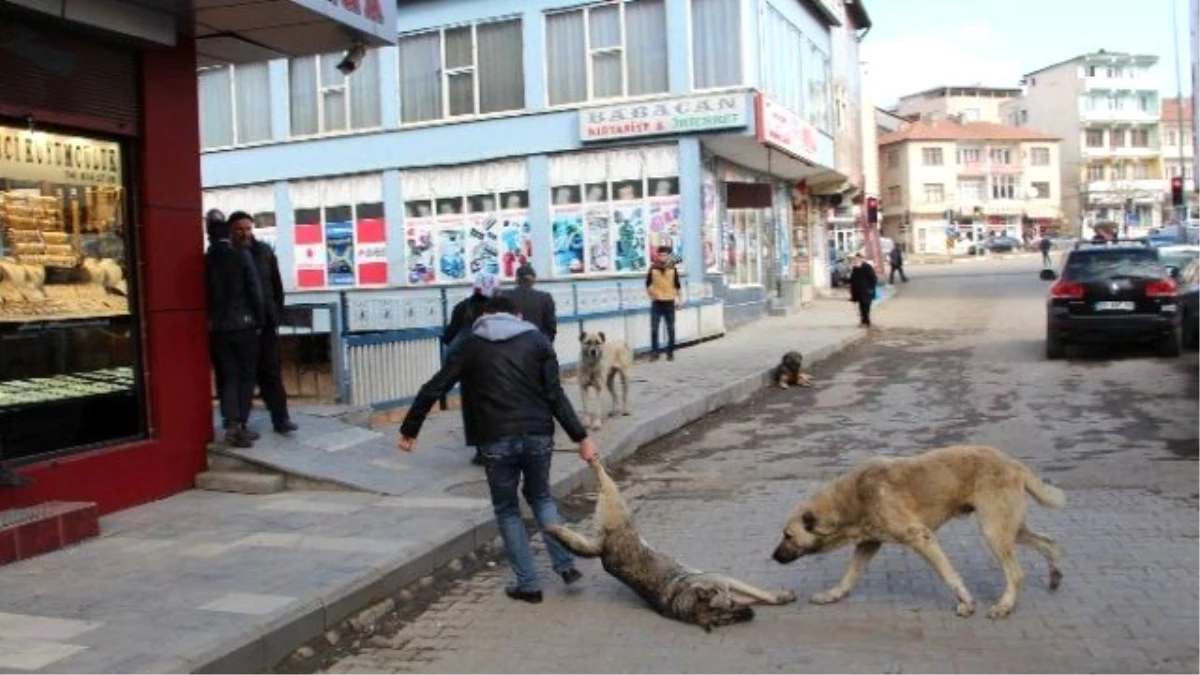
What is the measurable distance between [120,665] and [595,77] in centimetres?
2263

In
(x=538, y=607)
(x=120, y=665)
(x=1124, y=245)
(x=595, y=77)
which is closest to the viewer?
(x=120, y=665)

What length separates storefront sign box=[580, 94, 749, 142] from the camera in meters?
24.3

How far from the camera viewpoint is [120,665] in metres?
4.92

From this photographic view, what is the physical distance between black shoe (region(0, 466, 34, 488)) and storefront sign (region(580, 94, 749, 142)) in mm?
18861

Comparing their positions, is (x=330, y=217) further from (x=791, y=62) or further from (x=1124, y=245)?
(x=1124, y=245)

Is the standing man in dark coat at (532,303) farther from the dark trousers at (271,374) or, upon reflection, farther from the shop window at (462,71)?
the shop window at (462,71)

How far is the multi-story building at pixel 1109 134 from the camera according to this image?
336 feet

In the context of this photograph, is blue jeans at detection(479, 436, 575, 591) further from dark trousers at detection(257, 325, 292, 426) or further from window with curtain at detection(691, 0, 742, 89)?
window with curtain at detection(691, 0, 742, 89)

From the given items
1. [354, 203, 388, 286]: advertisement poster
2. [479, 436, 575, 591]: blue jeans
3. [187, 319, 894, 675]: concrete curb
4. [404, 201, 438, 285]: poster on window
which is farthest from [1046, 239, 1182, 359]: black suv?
[354, 203, 388, 286]: advertisement poster

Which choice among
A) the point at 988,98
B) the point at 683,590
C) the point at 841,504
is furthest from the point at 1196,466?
the point at 988,98

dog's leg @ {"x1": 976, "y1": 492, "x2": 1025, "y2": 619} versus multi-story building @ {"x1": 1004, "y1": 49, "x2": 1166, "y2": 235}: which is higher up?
multi-story building @ {"x1": 1004, "y1": 49, "x2": 1166, "y2": 235}

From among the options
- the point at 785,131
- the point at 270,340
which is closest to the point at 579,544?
the point at 270,340

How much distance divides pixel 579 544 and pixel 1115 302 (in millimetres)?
13460

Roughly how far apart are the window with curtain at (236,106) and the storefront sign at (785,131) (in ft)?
45.2
